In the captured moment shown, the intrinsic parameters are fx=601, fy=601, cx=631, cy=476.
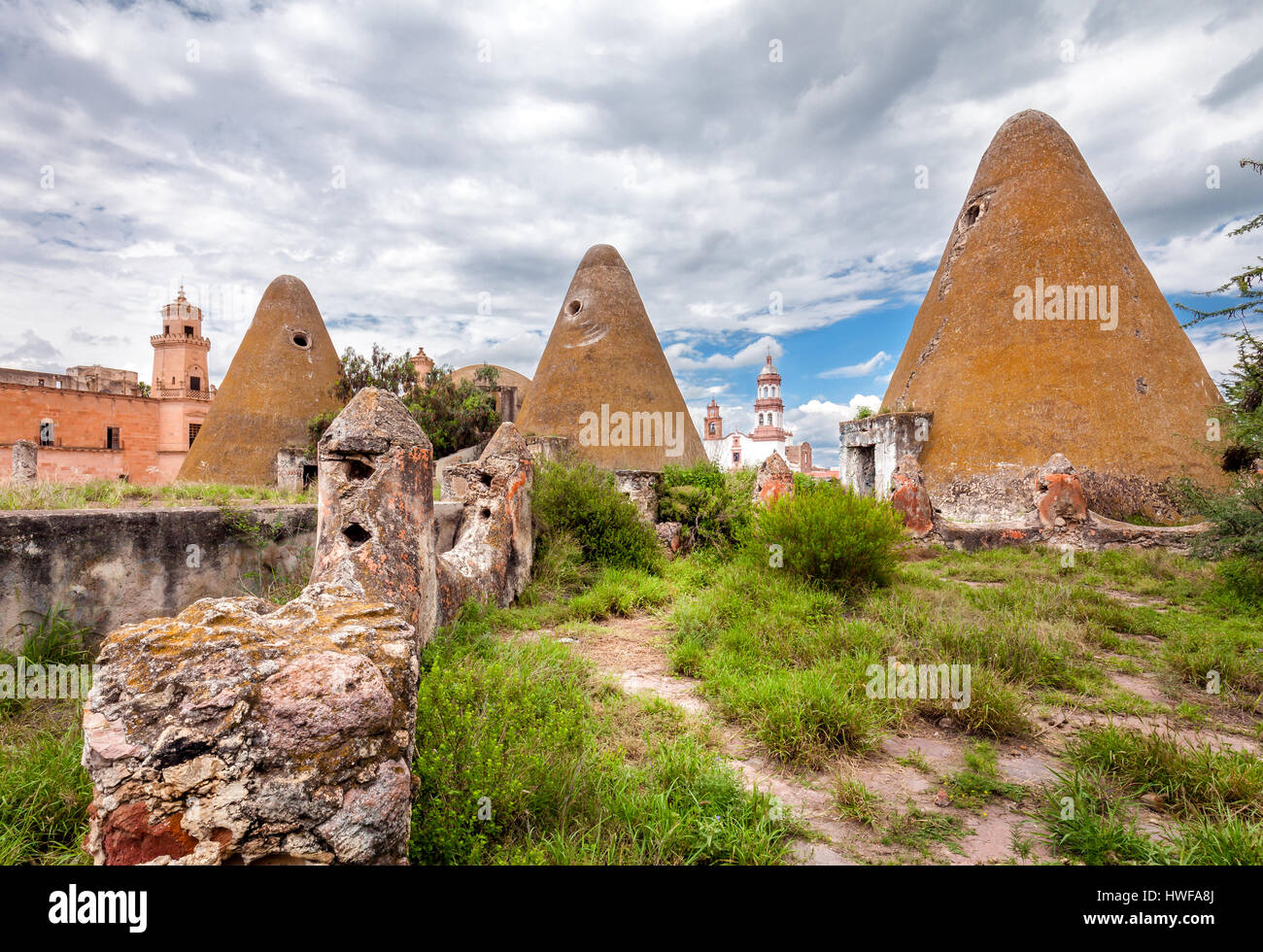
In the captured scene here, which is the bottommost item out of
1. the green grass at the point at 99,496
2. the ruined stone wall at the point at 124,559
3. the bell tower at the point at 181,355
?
the ruined stone wall at the point at 124,559

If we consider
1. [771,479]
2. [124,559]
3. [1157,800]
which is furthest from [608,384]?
[1157,800]

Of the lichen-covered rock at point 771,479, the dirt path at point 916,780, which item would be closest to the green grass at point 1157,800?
the dirt path at point 916,780

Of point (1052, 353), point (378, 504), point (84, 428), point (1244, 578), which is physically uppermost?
point (84, 428)

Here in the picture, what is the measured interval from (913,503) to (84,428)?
28.2 metres

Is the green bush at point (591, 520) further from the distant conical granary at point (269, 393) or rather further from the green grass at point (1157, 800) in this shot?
the distant conical granary at point (269, 393)

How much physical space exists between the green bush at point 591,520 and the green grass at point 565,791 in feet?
13.8

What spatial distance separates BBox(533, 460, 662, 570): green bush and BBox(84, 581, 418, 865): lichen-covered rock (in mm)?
5557

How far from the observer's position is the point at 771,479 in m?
9.45

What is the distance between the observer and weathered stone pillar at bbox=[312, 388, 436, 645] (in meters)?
3.81

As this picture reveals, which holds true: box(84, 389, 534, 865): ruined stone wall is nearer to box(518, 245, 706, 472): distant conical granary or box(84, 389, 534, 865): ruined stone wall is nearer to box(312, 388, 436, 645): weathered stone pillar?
box(312, 388, 436, 645): weathered stone pillar

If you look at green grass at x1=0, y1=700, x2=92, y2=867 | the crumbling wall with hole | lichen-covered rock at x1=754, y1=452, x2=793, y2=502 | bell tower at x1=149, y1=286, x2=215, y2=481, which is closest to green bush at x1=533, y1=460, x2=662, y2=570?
lichen-covered rock at x1=754, y1=452, x2=793, y2=502

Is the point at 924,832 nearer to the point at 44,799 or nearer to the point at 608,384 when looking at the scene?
the point at 44,799

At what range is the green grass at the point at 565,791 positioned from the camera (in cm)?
217
